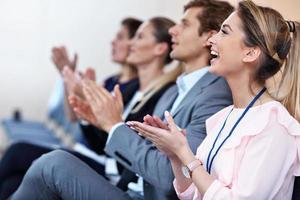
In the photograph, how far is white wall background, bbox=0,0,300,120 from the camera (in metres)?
4.80

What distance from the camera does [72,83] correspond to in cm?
266

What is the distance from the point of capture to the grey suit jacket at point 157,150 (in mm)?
1769

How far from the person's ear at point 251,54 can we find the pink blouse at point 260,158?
4.7 inches

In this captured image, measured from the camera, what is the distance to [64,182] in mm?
1742

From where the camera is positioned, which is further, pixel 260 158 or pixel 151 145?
pixel 151 145

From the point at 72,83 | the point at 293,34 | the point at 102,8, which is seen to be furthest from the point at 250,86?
the point at 102,8

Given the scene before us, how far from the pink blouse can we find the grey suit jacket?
0.28 metres

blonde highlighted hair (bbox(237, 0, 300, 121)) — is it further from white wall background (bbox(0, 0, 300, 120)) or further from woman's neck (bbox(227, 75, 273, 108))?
white wall background (bbox(0, 0, 300, 120))

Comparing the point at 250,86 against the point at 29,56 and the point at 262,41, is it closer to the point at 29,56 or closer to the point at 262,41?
the point at 262,41

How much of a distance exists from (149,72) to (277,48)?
4.29 ft

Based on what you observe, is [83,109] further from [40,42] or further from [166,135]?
[40,42]

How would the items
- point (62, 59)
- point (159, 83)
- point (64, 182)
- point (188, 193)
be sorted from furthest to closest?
point (62, 59) < point (159, 83) < point (64, 182) < point (188, 193)

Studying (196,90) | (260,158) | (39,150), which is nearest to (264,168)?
(260,158)

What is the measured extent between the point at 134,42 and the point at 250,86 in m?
1.37
